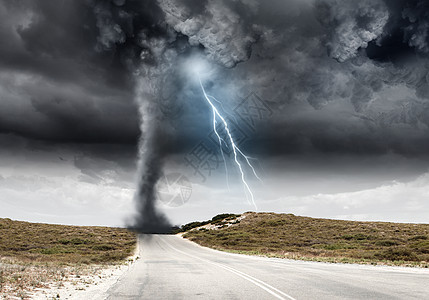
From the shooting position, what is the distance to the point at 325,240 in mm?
48094

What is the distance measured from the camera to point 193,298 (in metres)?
8.94

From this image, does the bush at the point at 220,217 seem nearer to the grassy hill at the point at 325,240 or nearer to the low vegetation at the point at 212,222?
the low vegetation at the point at 212,222

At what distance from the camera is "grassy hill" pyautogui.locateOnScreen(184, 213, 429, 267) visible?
2709 cm

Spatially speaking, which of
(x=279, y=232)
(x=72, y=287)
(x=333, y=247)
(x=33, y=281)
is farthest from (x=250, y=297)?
(x=279, y=232)

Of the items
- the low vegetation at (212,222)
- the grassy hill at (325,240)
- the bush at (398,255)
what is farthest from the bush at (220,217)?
the bush at (398,255)

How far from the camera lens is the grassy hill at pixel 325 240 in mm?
27094

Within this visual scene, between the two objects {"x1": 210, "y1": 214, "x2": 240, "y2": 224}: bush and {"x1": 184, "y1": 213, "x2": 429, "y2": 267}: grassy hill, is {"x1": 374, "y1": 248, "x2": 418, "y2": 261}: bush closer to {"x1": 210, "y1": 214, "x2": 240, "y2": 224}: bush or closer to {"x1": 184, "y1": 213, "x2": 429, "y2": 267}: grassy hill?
{"x1": 184, "y1": 213, "x2": 429, "y2": 267}: grassy hill

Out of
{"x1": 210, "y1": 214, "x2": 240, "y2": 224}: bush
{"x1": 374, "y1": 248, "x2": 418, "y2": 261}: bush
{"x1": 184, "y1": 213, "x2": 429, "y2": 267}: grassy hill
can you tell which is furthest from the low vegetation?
{"x1": 374, "y1": 248, "x2": 418, "y2": 261}: bush

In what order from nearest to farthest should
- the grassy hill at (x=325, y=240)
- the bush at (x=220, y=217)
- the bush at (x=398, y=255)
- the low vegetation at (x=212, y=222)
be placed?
the bush at (x=398, y=255), the grassy hill at (x=325, y=240), the low vegetation at (x=212, y=222), the bush at (x=220, y=217)

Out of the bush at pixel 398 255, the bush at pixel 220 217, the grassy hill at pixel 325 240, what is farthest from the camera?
the bush at pixel 220 217

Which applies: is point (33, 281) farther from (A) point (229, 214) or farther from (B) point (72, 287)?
(A) point (229, 214)

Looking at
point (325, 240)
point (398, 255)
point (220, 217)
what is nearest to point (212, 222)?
point (220, 217)

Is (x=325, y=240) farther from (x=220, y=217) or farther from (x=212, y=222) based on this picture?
(x=220, y=217)

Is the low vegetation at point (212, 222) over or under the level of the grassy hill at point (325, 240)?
over
